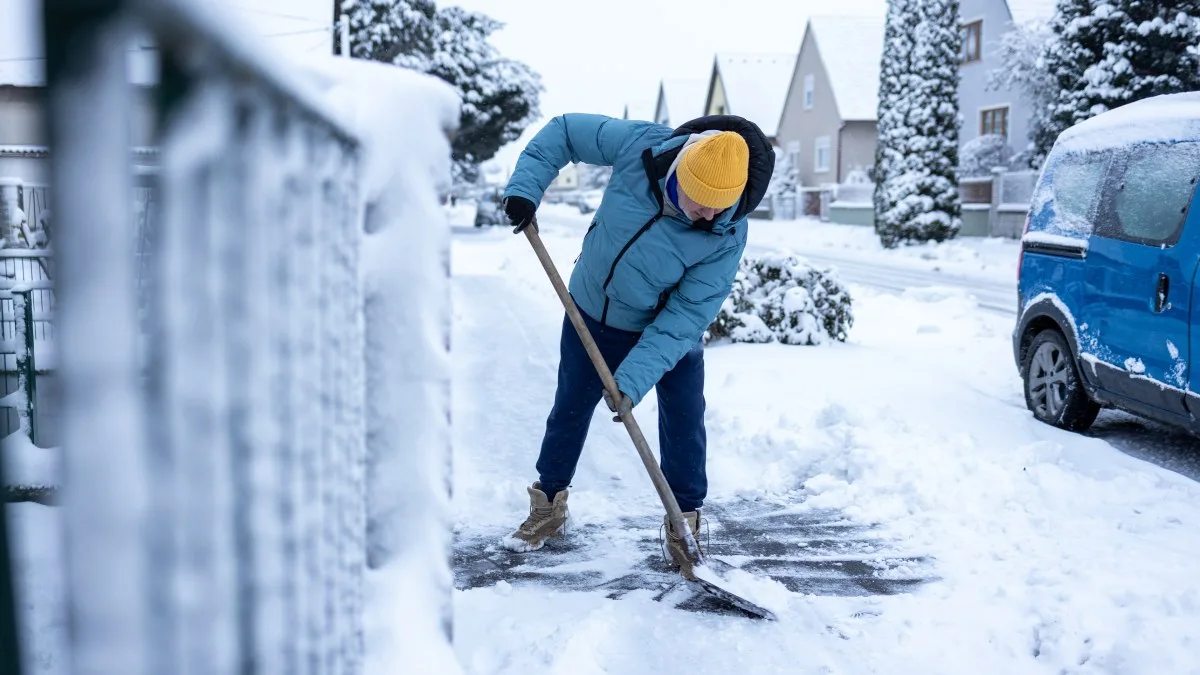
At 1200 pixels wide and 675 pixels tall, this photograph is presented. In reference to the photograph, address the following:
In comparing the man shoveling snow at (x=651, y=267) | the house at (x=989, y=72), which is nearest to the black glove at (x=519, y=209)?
the man shoveling snow at (x=651, y=267)

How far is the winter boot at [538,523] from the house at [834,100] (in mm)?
31344

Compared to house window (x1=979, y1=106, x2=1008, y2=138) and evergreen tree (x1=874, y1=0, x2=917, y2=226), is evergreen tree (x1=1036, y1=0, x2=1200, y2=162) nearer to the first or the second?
evergreen tree (x1=874, y1=0, x2=917, y2=226)

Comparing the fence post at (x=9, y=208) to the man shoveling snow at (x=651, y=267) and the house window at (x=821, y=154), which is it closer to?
the man shoveling snow at (x=651, y=267)

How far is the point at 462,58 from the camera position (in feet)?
68.3

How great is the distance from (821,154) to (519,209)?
1426 inches

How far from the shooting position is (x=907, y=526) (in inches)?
155

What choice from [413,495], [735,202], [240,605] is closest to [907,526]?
[735,202]

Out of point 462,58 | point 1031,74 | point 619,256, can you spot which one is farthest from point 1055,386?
point 1031,74

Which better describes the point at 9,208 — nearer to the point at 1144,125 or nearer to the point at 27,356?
the point at 27,356

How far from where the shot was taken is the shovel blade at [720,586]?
3.12 meters

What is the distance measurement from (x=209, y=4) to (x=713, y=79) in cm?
4925

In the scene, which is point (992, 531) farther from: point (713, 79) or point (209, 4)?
point (713, 79)

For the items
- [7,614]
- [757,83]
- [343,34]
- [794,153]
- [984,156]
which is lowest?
[7,614]

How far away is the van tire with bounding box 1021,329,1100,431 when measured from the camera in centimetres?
530
